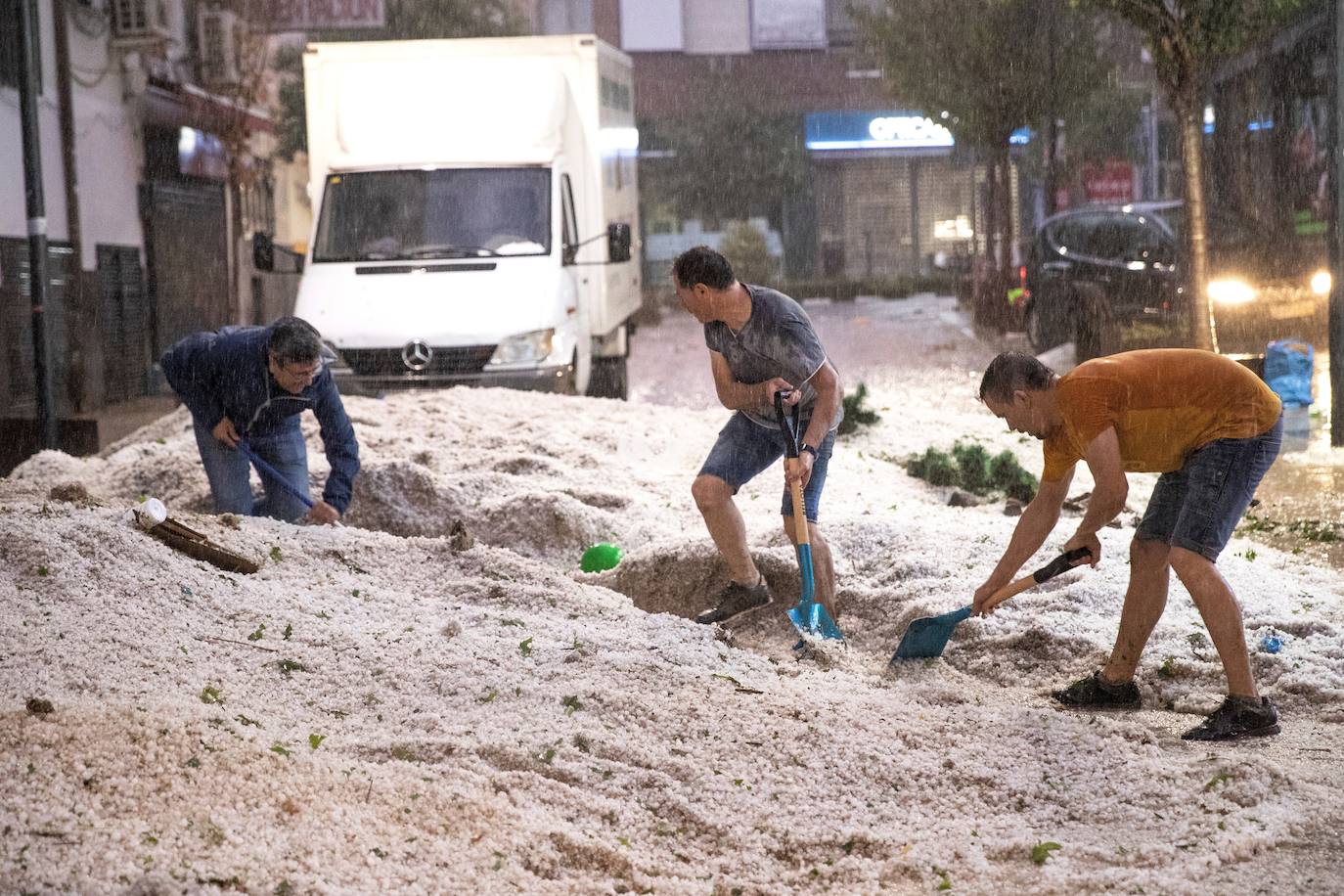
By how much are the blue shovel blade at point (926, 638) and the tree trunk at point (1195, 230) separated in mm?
8486

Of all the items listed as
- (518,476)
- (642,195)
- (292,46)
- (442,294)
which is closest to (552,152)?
(442,294)

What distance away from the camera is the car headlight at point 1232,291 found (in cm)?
1535

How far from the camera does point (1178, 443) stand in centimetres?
520

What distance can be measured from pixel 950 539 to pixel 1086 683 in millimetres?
2321

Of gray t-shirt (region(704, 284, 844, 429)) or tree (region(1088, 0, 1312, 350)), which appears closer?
gray t-shirt (region(704, 284, 844, 429))

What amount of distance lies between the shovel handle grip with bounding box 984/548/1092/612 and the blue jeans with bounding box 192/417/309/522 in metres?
4.03

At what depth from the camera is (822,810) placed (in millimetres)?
4531

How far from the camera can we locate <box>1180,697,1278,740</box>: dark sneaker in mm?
5152

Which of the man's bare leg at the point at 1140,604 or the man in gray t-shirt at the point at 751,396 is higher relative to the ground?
the man in gray t-shirt at the point at 751,396

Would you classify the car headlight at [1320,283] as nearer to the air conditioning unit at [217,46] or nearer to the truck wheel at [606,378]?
the truck wheel at [606,378]

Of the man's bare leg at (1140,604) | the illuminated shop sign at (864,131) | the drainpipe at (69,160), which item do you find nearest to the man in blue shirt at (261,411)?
the man's bare leg at (1140,604)

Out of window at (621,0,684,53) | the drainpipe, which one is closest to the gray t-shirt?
the drainpipe

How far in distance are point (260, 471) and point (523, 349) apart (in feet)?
14.9

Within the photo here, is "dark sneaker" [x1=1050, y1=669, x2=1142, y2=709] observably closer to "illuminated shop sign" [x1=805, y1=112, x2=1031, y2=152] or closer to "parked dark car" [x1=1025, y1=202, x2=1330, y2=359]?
"parked dark car" [x1=1025, y1=202, x2=1330, y2=359]
